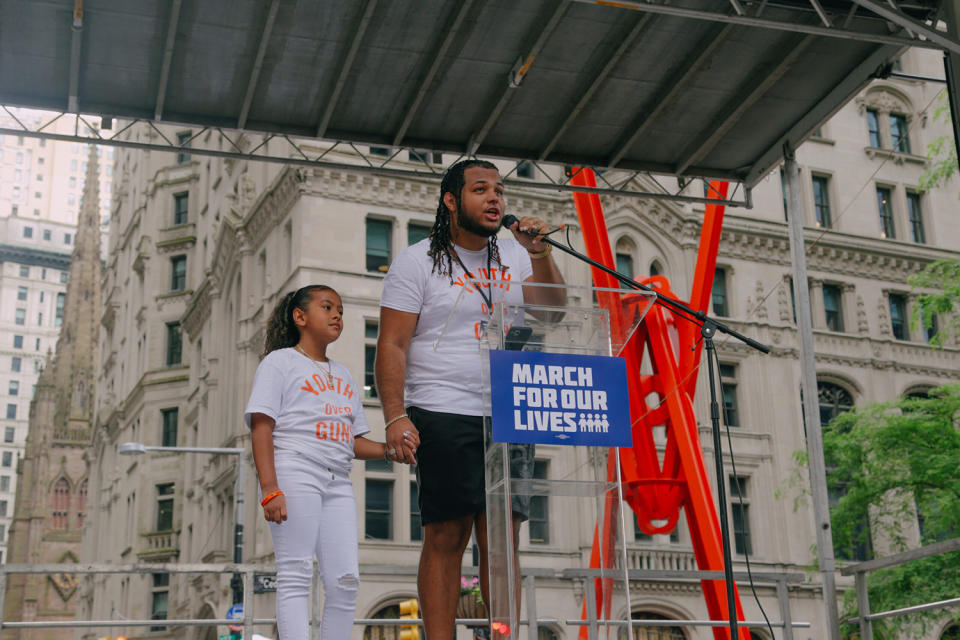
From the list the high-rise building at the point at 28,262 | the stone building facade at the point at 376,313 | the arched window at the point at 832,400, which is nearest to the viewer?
the stone building facade at the point at 376,313

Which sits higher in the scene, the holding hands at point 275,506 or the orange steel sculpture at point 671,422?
the orange steel sculpture at point 671,422

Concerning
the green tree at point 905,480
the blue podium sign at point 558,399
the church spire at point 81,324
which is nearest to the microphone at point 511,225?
the blue podium sign at point 558,399

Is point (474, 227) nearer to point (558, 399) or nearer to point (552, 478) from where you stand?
point (558, 399)

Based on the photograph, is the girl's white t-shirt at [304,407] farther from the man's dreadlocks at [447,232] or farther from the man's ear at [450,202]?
→ the man's ear at [450,202]

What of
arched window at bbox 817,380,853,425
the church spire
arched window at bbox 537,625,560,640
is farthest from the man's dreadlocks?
the church spire

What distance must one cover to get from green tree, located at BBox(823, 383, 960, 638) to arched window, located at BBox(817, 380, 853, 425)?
11372 millimetres

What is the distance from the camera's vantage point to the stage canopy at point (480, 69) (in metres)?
9.61

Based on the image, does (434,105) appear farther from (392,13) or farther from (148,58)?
(148,58)

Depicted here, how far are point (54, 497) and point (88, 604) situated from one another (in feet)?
238

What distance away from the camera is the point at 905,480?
87.7 ft

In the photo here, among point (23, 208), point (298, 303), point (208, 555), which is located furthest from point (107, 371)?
point (23, 208)

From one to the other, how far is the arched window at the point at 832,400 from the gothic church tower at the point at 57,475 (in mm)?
96453

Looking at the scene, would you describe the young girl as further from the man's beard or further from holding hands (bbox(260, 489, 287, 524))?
the man's beard

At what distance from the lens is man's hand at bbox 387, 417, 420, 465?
513cm
